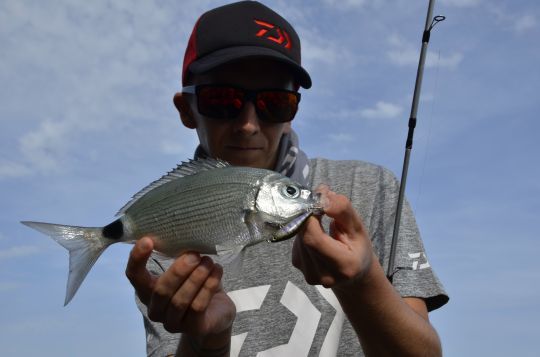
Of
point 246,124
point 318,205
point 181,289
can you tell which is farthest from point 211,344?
point 246,124

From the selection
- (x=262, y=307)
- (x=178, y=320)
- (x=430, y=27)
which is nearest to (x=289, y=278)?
(x=262, y=307)

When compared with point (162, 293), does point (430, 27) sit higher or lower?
higher

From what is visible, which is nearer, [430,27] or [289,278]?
[289,278]

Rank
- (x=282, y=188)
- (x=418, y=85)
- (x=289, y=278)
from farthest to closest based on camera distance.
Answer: (x=418, y=85) → (x=289, y=278) → (x=282, y=188)

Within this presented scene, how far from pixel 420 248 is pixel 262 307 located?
3.96ft

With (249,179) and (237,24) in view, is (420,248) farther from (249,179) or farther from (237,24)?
(237,24)

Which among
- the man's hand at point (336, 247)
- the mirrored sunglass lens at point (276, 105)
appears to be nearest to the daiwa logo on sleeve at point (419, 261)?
the man's hand at point (336, 247)

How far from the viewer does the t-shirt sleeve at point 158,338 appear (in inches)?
164

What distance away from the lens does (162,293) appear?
291 centimetres

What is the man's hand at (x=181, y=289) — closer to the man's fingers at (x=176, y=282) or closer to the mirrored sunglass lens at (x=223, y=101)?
the man's fingers at (x=176, y=282)

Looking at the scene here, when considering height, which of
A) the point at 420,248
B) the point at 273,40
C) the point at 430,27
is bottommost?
the point at 420,248

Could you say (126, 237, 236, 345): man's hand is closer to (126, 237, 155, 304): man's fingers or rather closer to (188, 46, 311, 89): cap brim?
(126, 237, 155, 304): man's fingers

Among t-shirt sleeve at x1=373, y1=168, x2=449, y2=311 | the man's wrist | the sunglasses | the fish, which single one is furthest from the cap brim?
the man's wrist

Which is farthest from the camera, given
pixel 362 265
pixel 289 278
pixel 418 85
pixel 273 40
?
pixel 418 85
